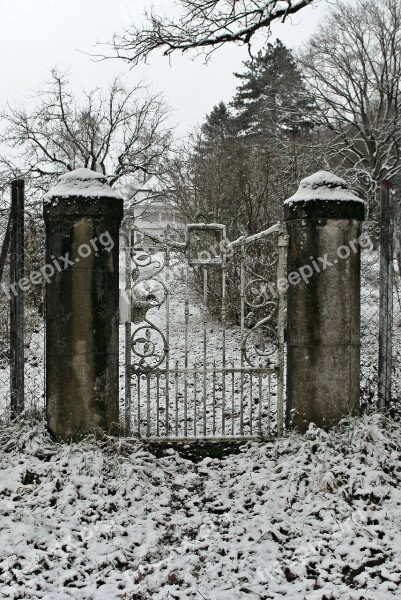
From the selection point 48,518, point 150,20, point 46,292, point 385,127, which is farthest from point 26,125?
point 48,518

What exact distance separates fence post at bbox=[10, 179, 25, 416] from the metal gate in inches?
35.6

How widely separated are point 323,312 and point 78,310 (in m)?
2.07

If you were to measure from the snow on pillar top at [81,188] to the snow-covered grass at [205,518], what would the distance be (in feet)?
6.35

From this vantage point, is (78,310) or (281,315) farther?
(281,315)

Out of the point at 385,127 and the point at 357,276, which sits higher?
the point at 385,127

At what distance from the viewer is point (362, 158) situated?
21.5 meters

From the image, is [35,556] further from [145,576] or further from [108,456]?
[108,456]

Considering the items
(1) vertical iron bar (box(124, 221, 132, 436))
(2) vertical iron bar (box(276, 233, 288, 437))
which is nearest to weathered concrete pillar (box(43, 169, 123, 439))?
(1) vertical iron bar (box(124, 221, 132, 436))

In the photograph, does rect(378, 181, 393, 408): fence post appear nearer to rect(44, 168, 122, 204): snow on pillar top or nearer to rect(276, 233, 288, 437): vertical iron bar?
rect(276, 233, 288, 437): vertical iron bar

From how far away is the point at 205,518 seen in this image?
362cm

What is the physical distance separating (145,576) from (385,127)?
846 inches

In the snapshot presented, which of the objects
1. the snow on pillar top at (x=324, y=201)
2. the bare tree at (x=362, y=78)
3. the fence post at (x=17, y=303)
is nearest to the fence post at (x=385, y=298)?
the snow on pillar top at (x=324, y=201)

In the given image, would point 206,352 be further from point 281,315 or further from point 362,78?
point 362,78

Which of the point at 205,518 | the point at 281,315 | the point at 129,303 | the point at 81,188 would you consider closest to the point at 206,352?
the point at 281,315
